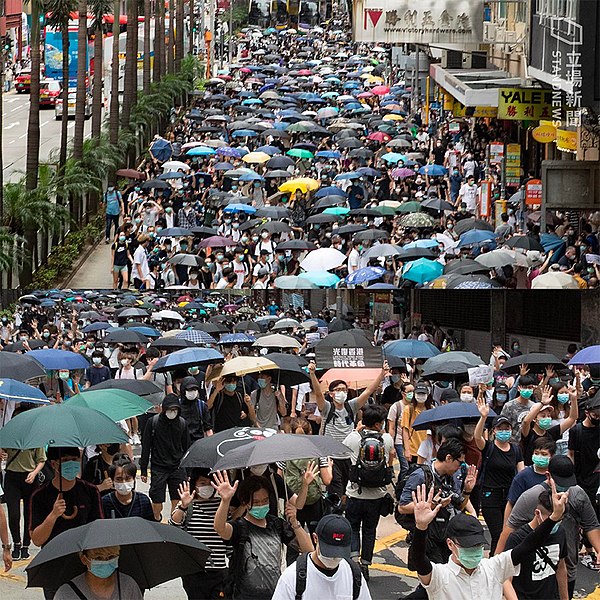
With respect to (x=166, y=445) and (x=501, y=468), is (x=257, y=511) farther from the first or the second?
(x=166, y=445)

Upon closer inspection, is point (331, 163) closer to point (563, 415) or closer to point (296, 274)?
point (296, 274)

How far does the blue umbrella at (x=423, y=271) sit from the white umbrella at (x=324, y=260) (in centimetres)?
120

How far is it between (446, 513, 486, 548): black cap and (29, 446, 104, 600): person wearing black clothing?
2659 mm

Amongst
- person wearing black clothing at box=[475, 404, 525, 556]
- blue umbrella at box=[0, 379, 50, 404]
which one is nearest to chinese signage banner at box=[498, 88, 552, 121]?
blue umbrella at box=[0, 379, 50, 404]

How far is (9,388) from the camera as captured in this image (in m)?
11.6

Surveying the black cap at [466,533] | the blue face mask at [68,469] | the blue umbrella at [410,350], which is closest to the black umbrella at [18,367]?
the blue face mask at [68,469]

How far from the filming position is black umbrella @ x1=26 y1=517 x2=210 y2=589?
668 centimetres

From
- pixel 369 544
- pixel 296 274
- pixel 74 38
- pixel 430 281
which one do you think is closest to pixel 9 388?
pixel 369 544

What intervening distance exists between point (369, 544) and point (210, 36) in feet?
276

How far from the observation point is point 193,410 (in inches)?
478

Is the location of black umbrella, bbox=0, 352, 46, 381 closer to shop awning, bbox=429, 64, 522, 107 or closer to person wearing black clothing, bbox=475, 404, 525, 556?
person wearing black clothing, bbox=475, 404, 525, 556

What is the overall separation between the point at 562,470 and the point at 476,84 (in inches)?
1072

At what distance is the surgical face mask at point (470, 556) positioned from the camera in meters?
6.91

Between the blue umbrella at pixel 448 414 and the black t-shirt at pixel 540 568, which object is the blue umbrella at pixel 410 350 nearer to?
the blue umbrella at pixel 448 414
